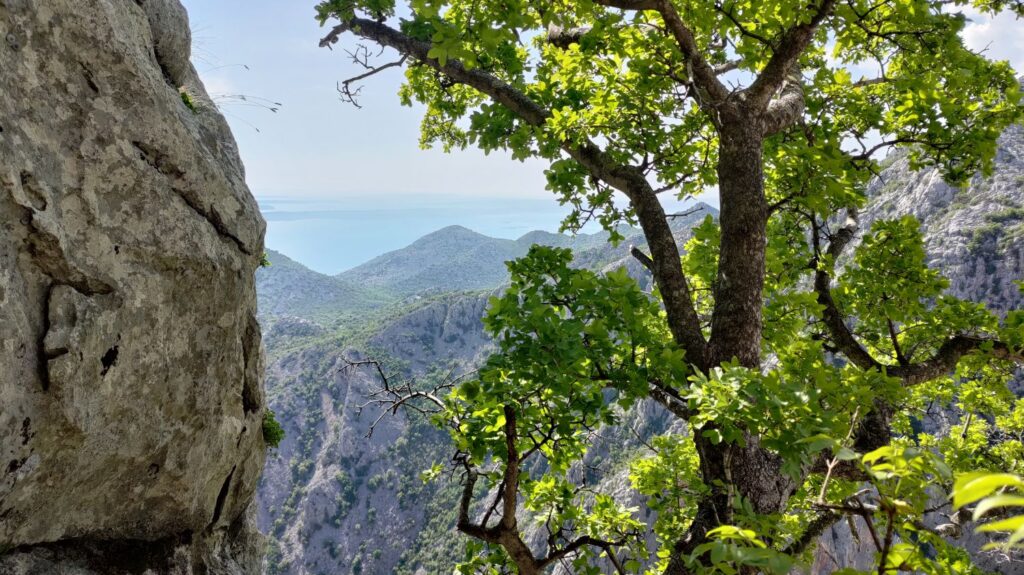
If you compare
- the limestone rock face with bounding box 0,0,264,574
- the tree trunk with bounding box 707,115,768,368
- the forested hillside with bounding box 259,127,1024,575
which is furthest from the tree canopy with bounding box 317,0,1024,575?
the forested hillside with bounding box 259,127,1024,575

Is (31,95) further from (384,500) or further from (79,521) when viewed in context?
(384,500)

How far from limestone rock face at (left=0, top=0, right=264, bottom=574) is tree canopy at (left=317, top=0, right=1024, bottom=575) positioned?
9.06 feet

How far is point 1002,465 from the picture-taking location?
12078 millimetres

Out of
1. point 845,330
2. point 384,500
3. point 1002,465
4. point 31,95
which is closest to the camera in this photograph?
point 31,95

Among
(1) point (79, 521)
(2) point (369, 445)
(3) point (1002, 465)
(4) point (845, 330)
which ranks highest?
(4) point (845, 330)

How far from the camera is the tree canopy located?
4.05 meters

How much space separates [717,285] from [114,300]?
20.1 feet

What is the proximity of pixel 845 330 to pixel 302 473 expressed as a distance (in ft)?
537

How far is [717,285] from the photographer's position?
588 centimetres

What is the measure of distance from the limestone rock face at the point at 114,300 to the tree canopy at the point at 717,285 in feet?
9.06

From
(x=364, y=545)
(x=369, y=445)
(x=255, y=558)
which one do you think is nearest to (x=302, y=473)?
(x=369, y=445)

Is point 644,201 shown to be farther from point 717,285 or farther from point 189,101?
point 189,101

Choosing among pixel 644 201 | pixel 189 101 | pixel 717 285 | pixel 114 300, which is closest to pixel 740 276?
pixel 717 285

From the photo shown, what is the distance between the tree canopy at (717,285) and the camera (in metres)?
4.05
